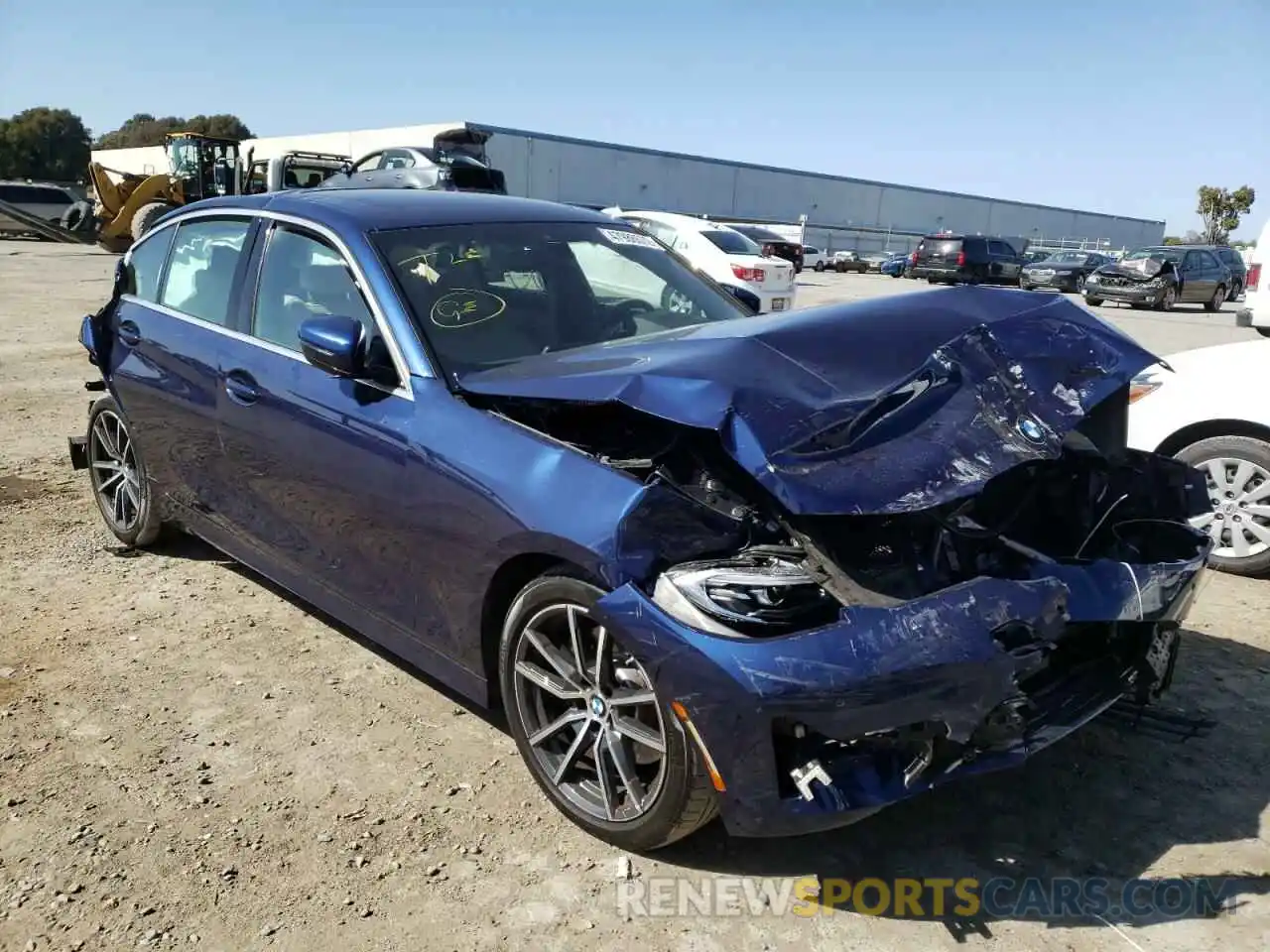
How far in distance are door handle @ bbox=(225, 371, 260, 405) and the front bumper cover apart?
1979 millimetres

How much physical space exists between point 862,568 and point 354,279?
6.84 feet

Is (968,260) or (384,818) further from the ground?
(968,260)

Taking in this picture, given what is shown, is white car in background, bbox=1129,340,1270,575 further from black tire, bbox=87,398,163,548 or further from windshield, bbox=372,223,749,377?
black tire, bbox=87,398,163,548

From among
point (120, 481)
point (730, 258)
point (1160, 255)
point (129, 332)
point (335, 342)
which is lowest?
point (120, 481)

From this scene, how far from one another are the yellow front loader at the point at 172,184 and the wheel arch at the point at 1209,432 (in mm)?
23613

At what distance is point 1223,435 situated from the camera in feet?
16.2

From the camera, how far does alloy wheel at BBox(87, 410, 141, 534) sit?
16.2 ft

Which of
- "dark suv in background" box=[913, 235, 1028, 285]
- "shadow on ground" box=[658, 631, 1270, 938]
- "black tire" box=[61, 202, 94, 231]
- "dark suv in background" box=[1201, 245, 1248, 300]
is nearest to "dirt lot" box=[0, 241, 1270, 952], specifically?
"shadow on ground" box=[658, 631, 1270, 938]

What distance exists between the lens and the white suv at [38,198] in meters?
31.3

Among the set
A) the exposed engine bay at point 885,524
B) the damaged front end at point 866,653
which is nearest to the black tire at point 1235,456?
the exposed engine bay at point 885,524

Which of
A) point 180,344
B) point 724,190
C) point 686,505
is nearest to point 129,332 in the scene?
point 180,344

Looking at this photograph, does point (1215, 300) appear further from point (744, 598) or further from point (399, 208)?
point (744, 598)

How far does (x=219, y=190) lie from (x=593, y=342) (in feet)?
81.4

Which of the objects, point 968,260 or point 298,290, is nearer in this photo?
point 298,290
